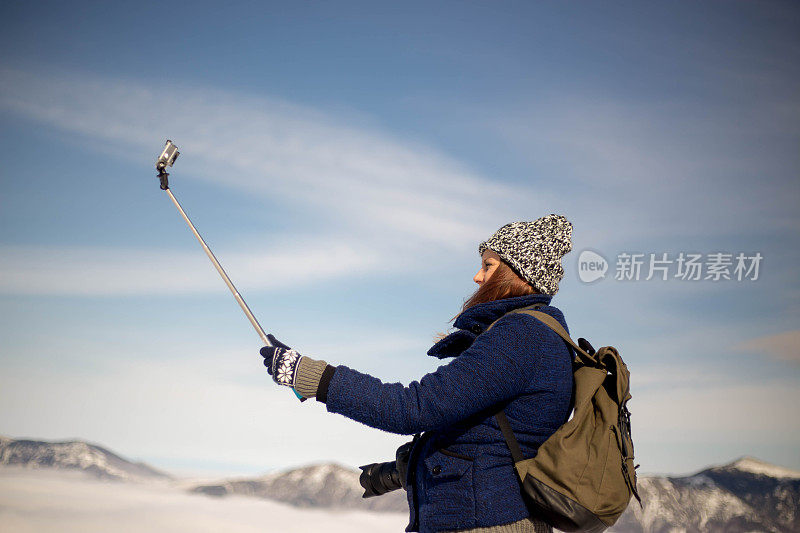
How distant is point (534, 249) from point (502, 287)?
247 millimetres

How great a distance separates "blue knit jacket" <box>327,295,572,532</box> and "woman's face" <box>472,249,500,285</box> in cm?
27

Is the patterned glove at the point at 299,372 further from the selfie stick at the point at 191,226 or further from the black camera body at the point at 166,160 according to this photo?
the black camera body at the point at 166,160

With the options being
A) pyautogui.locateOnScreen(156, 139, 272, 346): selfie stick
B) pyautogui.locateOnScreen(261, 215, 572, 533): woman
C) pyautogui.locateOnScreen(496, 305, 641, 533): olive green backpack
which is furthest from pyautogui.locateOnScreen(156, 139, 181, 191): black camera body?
pyautogui.locateOnScreen(496, 305, 641, 533): olive green backpack

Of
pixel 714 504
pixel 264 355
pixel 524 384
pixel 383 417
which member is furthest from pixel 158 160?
pixel 714 504

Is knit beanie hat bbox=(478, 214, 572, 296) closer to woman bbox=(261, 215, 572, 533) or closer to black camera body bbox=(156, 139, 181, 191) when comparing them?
woman bbox=(261, 215, 572, 533)

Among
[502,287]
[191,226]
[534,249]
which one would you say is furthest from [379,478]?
[191,226]

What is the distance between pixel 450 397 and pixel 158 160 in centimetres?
272

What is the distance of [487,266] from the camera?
11.3 ft

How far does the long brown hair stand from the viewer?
3.30 metres

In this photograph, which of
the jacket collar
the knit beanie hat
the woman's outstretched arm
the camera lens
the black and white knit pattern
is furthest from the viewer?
the camera lens

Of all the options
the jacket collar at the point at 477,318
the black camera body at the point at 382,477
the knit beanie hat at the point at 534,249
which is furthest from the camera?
the black camera body at the point at 382,477

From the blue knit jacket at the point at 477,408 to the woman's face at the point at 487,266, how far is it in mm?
267

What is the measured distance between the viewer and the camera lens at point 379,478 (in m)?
3.77

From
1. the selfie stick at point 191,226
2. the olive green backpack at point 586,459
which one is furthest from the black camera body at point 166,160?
the olive green backpack at point 586,459
